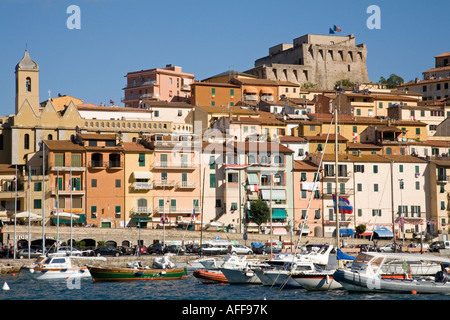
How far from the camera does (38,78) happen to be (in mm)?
78562

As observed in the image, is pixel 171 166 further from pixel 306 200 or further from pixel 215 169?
pixel 306 200

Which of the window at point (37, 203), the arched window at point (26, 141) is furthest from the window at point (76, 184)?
the arched window at point (26, 141)

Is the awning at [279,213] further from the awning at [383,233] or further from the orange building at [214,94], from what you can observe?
the orange building at [214,94]

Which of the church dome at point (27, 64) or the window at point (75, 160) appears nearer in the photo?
the window at point (75, 160)

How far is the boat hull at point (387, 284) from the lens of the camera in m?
35.3

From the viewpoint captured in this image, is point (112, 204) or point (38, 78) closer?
point (112, 204)

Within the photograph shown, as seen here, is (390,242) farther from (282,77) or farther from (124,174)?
(282,77)

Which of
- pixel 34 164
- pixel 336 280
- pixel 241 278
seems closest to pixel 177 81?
pixel 34 164

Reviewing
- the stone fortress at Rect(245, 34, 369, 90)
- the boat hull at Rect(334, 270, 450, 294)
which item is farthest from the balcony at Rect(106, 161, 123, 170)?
the stone fortress at Rect(245, 34, 369, 90)

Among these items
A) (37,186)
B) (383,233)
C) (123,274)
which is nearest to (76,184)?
(37,186)

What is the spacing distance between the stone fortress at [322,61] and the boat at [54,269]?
251 ft

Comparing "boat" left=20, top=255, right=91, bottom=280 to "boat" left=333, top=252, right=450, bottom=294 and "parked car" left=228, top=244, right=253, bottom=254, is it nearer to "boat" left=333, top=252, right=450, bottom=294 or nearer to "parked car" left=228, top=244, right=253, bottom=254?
"parked car" left=228, top=244, right=253, bottom=254

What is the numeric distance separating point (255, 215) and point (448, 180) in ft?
69.0

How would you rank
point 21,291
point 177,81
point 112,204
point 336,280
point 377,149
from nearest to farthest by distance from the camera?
point 336,280, point 21,291, point 112,204, point 377,149, point 177,81
